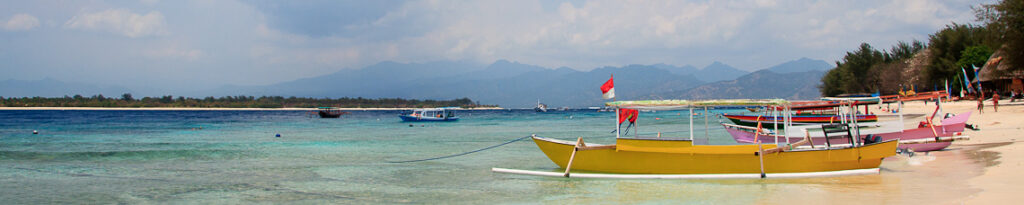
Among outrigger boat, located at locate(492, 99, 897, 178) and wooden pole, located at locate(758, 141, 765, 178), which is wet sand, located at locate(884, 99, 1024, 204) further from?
wooden pole, located at locate(758, 141, 765, 178)

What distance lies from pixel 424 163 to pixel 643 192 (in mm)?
8648

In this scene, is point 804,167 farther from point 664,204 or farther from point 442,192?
point 442,192

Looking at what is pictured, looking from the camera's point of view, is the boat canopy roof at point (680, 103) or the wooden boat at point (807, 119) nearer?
the boat canopy roof at point (680, 103)

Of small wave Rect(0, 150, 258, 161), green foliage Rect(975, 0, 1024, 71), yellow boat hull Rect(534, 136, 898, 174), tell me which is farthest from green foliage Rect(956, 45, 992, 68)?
small wave Rect(0, 150, 258, 161)

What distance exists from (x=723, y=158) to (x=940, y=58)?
5141 cm

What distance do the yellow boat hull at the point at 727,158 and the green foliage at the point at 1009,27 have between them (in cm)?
2126

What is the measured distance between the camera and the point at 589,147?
14359 mm

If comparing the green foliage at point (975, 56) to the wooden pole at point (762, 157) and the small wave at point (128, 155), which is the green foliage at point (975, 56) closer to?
the wooden pole at point (762, 157)

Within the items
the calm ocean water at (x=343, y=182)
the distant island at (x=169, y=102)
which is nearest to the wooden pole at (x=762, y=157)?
the calm ocean water at (x=343, y=182)

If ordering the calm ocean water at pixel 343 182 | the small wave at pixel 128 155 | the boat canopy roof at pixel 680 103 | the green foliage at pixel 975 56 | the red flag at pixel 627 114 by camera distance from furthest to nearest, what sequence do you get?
the green foliage at pixel 975 56
the small wave at pixel 128 155
the red flag at pixel 627 114
the boat canopy roof at pixel 680 103
the calm ocean water at pixel 343 182

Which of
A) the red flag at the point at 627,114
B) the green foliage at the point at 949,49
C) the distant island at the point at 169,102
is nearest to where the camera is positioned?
the red flag at the point at 627,114

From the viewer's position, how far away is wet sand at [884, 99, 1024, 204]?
10.3 m

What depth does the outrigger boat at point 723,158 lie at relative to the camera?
13453 mm

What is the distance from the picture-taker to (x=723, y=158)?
533 inches
